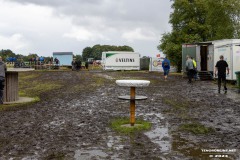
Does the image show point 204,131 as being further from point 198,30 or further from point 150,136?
point 198,30


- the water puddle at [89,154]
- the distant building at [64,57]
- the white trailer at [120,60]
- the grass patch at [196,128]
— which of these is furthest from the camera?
the distant building at [64,57]

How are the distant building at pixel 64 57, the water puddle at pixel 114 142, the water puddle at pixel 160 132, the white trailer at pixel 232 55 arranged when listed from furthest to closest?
the distant building at pixel 64 57 < the white trailer at pixel 232 55 < the water puddle at pixel 160 132 < the water puddle at pixel 114 142

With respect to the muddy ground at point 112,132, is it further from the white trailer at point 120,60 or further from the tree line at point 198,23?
the tree line at point 198,23

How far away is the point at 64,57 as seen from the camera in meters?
59.0

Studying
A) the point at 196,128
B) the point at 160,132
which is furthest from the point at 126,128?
the point at 196,128

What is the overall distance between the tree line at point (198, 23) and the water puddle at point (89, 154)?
4364cm

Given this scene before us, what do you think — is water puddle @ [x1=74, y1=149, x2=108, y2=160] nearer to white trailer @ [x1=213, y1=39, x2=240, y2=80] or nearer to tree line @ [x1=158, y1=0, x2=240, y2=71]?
white trailer @ [x1=213, y1=39, x2=240, y2=80]

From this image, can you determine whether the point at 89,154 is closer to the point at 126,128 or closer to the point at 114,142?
the point at 114,142

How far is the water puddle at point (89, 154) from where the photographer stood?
6.50 meters

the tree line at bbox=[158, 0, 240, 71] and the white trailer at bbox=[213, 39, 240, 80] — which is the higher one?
the tree line at bbox=[158, 0, 240, 71]

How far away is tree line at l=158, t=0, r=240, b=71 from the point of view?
157 ft

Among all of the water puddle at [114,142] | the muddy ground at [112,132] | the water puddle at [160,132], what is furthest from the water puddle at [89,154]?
the water puddle at [160,132]

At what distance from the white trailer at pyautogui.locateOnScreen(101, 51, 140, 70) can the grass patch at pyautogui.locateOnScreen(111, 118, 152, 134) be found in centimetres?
3974

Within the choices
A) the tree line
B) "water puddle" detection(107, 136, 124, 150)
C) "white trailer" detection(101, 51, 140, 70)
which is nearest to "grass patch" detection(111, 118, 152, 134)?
"water puddle" detection(107, 136, 124, 150)
